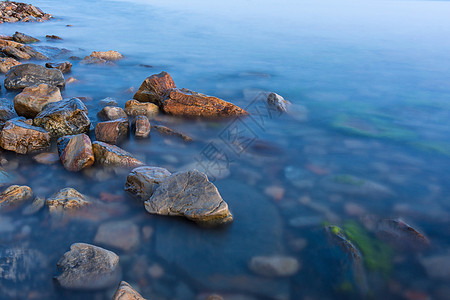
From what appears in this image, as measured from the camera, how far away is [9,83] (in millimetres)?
5664

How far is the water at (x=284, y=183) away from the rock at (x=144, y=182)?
109 mm

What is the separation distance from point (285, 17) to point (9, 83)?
17.0m

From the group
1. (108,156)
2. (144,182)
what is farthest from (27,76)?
(144,182)

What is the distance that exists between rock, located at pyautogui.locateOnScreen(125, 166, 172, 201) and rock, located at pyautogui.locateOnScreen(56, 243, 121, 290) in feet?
2.40

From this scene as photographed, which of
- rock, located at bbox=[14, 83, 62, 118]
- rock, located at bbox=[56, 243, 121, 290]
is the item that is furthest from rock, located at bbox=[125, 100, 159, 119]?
rock, located at bbox=[56, 243, 121, 290]

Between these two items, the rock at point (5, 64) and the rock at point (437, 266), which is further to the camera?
the rock at point (5, 64)

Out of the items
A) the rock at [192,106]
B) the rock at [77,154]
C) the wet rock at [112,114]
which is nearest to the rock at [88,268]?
the rock at [77,154]

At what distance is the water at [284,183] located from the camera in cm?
241

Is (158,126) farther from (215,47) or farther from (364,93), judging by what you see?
(215,47)

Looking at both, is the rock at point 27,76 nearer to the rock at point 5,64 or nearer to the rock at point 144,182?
the rock at point 5,64

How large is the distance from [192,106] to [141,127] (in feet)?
3.35

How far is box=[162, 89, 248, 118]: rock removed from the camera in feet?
16.5

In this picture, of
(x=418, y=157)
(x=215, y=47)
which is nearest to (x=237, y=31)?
(x=215, y=47)

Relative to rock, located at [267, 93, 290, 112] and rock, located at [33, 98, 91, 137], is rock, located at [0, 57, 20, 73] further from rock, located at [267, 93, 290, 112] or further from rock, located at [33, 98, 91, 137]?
rock, located at [267, 93, 290, 112]
